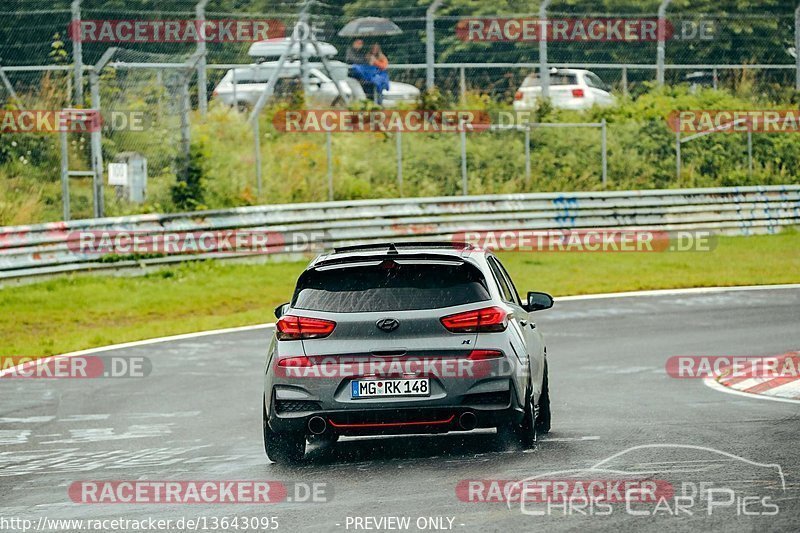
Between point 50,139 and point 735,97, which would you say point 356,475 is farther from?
point 735,97

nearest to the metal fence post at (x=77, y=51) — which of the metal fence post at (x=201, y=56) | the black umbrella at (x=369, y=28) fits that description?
the metal fence post at (x=201, y=56)

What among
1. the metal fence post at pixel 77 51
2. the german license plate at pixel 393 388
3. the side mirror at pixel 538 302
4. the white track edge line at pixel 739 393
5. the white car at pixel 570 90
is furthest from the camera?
the white car at pixel 570 90

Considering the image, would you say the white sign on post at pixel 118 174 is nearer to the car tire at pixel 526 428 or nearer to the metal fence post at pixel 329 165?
the metal fence post at pixel 329 165

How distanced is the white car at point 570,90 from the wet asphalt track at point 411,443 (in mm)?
17917

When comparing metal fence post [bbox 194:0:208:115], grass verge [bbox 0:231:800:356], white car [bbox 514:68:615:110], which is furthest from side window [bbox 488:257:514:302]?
white car [bbox 514:68:615:110]

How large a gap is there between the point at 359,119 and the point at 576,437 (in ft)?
75.0

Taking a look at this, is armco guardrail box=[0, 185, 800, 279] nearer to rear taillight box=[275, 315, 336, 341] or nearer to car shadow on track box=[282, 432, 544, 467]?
car shadow on track box=[282, 432, 544, 467]

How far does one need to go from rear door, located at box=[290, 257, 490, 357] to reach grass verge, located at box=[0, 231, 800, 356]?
974 centimetres

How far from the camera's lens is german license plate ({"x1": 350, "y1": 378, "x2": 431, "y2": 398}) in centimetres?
969

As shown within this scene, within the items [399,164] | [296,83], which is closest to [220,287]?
[399,164]

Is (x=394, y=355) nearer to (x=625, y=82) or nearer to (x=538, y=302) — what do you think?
(x=538, y=302)

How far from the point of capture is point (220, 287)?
25.3m

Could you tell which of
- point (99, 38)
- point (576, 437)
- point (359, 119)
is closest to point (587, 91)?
point (359, 119)

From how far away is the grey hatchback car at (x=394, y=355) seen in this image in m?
9.70
